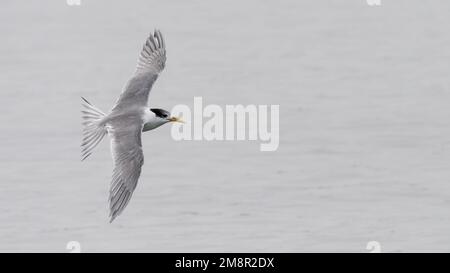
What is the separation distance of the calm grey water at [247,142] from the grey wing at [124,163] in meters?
0.85

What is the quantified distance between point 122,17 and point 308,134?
10221 millimetres

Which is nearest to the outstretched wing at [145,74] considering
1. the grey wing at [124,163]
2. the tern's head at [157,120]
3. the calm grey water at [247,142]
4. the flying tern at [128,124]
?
the flying tern at [128,124]

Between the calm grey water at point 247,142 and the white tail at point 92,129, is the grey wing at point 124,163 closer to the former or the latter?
the white tail at point 92,129

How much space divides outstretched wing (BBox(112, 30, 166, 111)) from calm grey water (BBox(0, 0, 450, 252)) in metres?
1.07

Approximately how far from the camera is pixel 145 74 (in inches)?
539

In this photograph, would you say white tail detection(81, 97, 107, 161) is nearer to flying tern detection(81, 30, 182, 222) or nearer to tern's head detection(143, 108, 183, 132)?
flying tern detection(81, 30, 182, 222)

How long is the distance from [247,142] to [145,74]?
8.97 ft

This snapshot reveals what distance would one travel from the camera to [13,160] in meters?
15.4

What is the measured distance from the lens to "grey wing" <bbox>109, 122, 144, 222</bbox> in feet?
37.8

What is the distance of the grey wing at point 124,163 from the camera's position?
1153cm

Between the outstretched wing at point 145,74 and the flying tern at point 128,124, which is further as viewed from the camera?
the outstretched wing at point 145,74

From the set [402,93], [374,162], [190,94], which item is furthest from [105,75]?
[374,162]

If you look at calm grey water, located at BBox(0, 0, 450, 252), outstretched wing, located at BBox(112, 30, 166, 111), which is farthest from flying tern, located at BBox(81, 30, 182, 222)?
calm grey water, located at BBox(0, 0, 450, 252)

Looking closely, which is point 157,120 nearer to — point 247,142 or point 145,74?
point 145,74
